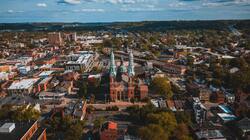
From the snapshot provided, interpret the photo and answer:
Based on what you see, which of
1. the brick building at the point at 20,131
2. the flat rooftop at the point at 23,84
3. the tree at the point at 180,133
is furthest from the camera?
the flat rooftop at the point at 23,84

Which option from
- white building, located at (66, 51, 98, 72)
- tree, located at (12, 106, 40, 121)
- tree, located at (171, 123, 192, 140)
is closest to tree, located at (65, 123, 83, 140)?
tree, located at (12, 106, 40, 121)

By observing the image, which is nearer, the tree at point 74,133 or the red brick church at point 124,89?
the tree at point 74,133

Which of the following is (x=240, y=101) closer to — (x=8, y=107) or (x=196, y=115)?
(x=196, y=115)

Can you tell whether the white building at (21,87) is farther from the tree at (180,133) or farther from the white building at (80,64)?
the tree at (180,133)

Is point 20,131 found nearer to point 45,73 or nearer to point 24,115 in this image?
point 24,115

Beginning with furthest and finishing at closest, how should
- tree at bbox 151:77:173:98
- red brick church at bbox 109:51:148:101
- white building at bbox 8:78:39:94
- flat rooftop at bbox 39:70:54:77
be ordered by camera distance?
flat rooftop at bbox 39:70:54:77 < white building at bbox 8:78:39:94 < tree at bbox 151:77:173:98 < red brick church at bbox 109:51:148:101

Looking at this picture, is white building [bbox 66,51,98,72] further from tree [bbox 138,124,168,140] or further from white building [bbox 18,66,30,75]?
tree [bbox 138,124,168,140]

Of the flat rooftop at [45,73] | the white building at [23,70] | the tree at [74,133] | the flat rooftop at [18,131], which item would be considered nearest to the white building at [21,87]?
the flat rooftop at [45,73]

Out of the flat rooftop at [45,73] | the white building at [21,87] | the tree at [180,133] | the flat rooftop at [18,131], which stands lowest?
the white building at [21,87]
